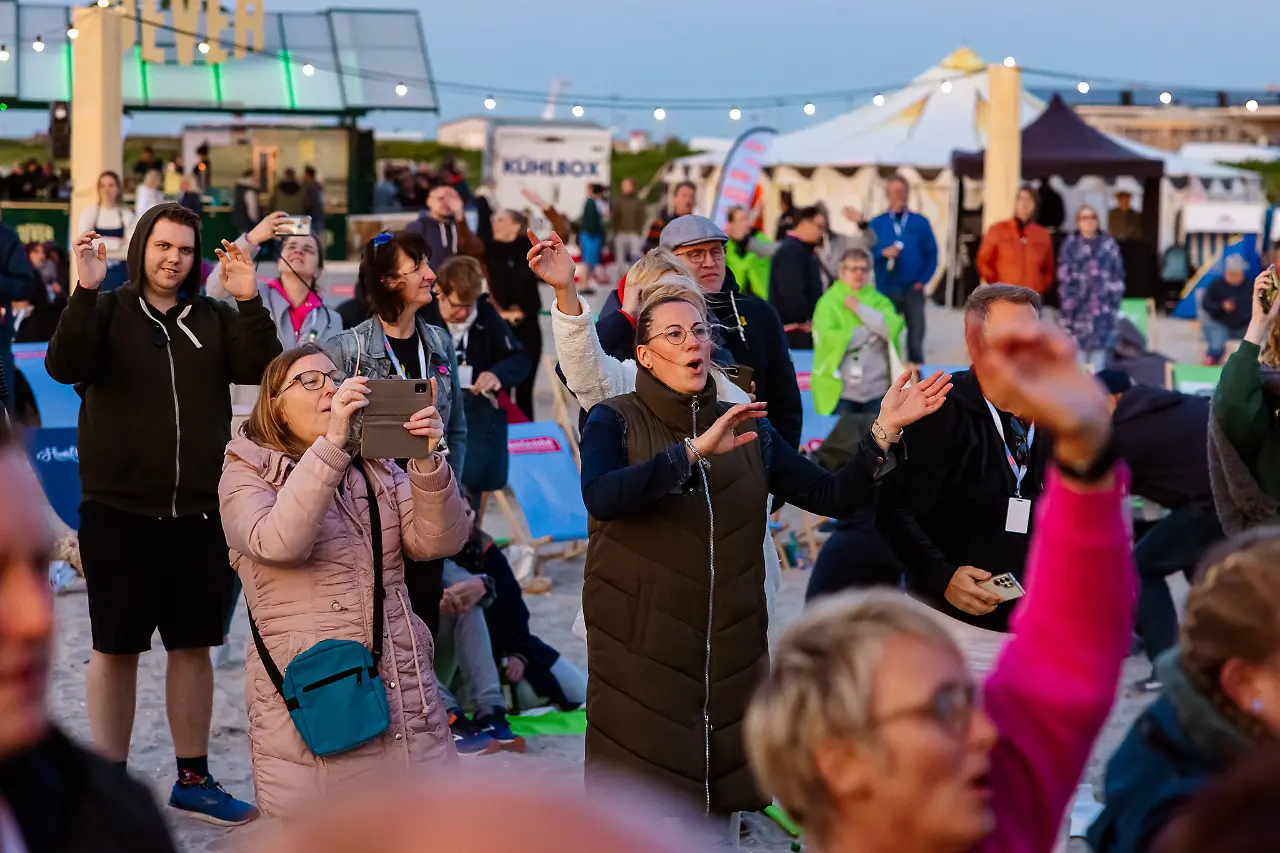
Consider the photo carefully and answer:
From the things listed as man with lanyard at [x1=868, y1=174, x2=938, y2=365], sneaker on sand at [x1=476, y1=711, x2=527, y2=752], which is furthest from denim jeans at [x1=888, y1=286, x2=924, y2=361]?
sneaker on sand at [x1=476, y1=711, x2=527, y2=752]

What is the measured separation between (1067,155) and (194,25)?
51.3 feet

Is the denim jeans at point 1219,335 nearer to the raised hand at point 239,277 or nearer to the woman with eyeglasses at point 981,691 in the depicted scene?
the raised hand at point 239,277

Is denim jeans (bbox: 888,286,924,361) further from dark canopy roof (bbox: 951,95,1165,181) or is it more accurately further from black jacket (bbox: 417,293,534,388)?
black jacket (bbox: 417,293,534,388)

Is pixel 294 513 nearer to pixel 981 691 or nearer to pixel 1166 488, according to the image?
pixel 981 691

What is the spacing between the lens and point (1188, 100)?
190 ft

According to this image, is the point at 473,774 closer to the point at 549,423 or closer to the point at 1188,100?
the point at 549,423

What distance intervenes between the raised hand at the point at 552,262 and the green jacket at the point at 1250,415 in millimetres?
1940

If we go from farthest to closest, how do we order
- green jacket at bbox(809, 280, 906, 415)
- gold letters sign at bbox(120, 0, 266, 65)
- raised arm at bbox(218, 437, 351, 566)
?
gold letters sign at bbox(120, 0, 266, 65), green jacket at bbox(809, 280, 906, 415), raised arm at bbox(218, 437, 351, 566)

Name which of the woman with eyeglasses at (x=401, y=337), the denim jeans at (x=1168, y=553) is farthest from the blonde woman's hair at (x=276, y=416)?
the denim jeans at (x=1168, y=553)

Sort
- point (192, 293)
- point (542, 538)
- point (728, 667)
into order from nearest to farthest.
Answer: point (728, 667) < point (192, 293) < point (542, 538)

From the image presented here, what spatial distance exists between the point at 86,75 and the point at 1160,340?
1481 cm

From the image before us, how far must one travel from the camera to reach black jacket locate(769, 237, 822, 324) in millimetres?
13547

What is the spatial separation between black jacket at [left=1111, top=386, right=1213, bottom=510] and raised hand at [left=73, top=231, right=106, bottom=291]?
14.1 ft

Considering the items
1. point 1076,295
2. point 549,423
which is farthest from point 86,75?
point 1076,295
